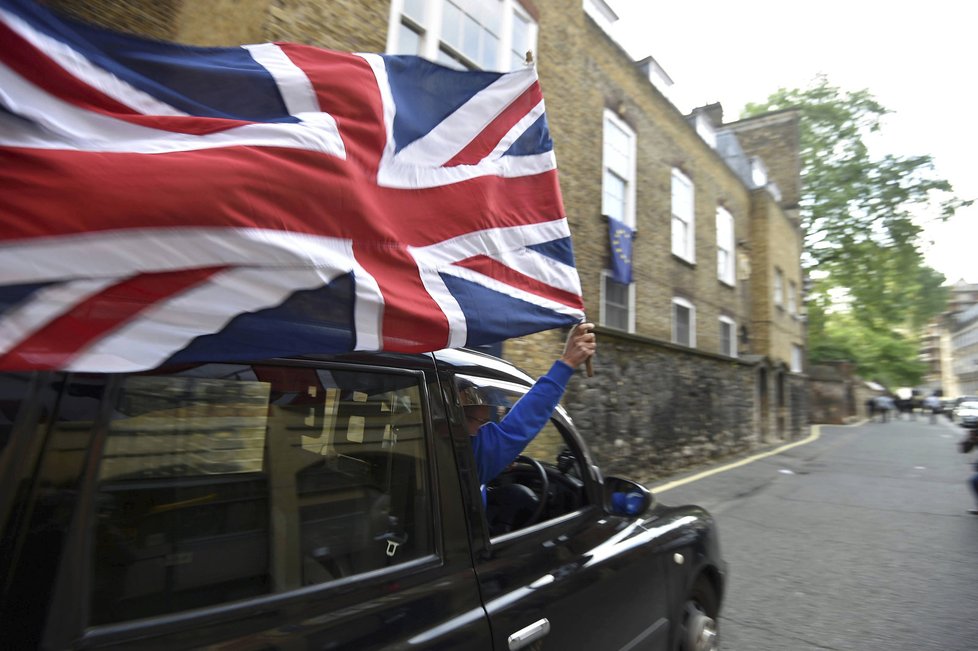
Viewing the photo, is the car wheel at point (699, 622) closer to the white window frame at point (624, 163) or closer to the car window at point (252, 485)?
the car window at point (252, 485)

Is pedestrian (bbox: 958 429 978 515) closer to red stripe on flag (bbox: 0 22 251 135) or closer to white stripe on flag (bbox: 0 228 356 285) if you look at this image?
white stripe on flag (bbox: 0 228 356 285)

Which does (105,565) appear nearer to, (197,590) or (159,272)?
(197,590)

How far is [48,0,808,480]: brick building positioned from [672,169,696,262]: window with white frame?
5cm

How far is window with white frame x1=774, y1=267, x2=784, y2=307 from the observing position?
62.1 ft

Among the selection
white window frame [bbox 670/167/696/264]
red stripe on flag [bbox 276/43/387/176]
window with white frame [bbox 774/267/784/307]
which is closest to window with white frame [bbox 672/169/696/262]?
white window frame [bbox 670/167/696/264]

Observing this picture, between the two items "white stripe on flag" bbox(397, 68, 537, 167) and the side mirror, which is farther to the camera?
the side mirror

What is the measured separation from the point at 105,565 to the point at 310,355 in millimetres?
599

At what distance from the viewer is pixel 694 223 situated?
46.2ft

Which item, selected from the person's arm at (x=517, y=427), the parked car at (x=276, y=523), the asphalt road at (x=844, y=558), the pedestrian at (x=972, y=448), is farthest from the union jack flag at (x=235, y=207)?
the pedestrian at (x=972, y=448)

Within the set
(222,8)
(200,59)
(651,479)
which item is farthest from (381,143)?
(651,479)

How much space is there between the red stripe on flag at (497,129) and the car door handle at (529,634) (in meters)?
1.53

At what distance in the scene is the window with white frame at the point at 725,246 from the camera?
15664 mm

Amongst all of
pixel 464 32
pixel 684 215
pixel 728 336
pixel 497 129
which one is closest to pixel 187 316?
pixel 497 129

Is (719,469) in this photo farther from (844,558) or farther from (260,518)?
(260,518)
